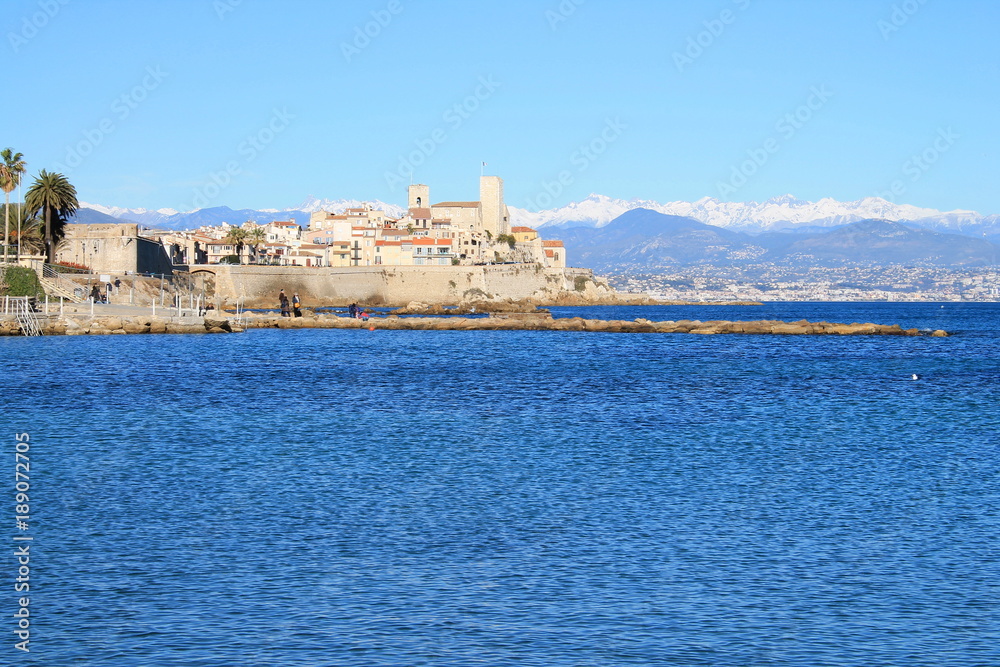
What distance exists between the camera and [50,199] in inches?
2682

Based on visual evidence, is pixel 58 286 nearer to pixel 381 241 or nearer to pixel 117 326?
pixel 117 326

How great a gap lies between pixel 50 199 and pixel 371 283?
152 feet

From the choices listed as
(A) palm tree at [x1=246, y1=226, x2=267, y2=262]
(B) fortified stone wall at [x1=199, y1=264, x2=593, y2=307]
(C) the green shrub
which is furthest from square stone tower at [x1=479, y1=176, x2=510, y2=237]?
(C) the green shrub

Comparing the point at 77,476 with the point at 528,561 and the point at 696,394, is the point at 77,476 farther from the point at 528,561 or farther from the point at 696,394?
the point at 696,394

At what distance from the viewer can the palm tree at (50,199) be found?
2675 inches

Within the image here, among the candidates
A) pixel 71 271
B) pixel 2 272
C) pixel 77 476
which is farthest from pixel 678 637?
pixel 71 271

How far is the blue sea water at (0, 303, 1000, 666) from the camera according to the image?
9672mm

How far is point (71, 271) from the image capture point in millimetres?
72562

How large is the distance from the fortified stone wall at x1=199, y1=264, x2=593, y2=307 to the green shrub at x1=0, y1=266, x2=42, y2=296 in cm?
4223

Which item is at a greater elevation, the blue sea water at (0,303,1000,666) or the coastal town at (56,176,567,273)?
the coastal town at (56,176,567,273)

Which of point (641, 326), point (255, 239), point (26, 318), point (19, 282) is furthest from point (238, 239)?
point (26, 318)

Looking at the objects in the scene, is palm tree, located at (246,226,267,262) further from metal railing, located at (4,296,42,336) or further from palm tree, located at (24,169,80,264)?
metal railing, located at (4,296,42,336)

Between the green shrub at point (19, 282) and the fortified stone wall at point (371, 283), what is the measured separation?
1663 inches

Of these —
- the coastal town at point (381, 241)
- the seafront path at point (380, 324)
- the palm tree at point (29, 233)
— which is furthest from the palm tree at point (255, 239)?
the seafront path at point (380, 324)
